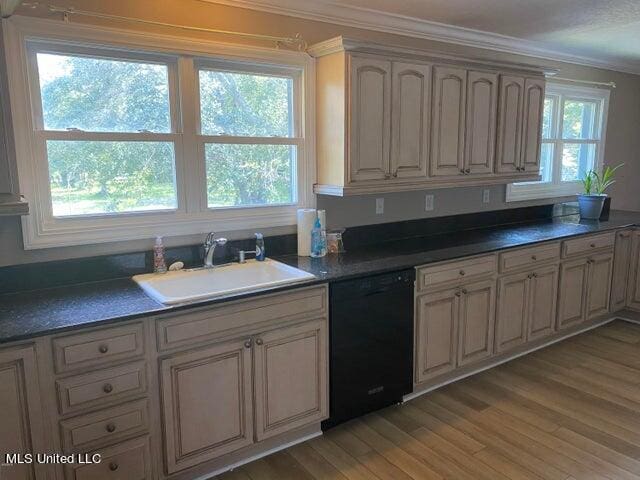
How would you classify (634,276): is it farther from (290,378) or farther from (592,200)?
(290,378)

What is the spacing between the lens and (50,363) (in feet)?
5.73

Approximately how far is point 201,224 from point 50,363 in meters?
→ 1.09

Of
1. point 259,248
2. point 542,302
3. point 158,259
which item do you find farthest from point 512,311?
point 158,259

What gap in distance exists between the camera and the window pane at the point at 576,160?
4543 millimetres

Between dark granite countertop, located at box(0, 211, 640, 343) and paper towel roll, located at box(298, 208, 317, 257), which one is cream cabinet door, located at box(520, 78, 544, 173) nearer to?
→ dark granite countertop, located at box(0, 211, 640, 343)

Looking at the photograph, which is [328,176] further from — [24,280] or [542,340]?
[542,340]

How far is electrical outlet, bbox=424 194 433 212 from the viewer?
11.6ft

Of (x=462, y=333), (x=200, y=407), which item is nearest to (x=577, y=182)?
(x=462, y=333)

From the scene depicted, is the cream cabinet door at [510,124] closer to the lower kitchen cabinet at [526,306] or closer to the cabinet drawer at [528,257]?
the cabinet drawer at [528,257]

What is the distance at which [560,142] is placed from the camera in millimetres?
4410

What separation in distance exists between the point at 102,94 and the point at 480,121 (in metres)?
2.35

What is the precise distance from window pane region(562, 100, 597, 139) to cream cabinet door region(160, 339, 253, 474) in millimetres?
3818

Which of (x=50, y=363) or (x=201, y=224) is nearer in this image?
(x=50, y=363)

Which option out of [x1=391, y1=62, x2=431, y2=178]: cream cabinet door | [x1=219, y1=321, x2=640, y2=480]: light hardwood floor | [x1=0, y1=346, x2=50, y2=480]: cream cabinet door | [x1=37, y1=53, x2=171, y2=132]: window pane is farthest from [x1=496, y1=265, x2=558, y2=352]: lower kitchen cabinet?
[x1=0, y1=346, x2=50, y2=480]: cream cabinet door
